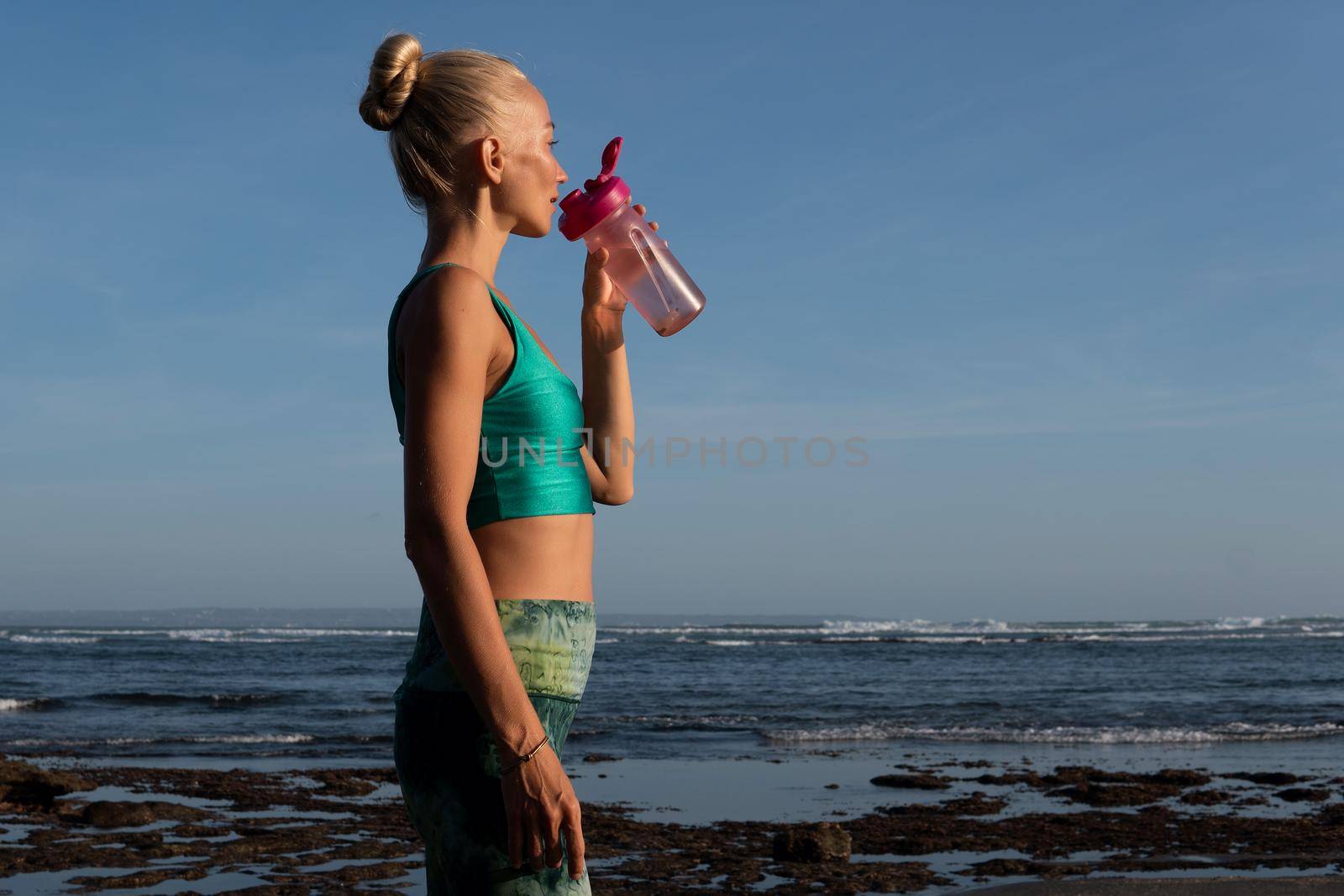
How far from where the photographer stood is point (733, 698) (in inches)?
741

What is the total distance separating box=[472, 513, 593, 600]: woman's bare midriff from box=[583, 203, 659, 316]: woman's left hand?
0.65m

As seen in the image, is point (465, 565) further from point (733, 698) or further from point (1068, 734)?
point (733, 698)

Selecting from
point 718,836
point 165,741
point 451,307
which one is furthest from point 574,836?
point 165,741

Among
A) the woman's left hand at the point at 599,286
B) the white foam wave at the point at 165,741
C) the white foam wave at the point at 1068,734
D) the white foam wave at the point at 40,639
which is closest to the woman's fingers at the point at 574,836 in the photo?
the woman's left hand at the point at 599,286

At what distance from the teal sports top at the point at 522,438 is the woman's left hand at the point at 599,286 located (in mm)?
533

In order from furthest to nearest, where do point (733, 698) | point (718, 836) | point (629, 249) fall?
point (733, 698) < point (718, 836) < point (629, 249)

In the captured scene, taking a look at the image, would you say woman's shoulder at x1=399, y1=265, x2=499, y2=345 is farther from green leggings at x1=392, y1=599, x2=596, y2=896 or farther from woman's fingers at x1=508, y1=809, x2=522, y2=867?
woman's fingers at x1=508, y1=809, x2=522, y2=867

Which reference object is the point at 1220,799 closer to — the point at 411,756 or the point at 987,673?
the point at 411,756

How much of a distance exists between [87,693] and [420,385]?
20.9 meters

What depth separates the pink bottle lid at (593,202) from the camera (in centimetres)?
215

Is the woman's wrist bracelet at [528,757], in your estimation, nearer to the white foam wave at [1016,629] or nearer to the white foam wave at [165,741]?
the white foam wave at [165,741]

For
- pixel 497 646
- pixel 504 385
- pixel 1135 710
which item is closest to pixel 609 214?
pixel 504 385

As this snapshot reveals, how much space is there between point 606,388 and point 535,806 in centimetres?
87

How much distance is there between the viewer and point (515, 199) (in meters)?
1.76
